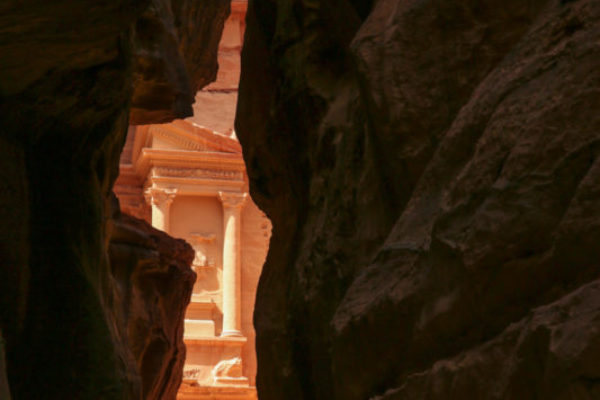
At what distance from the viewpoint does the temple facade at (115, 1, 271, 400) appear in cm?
2330

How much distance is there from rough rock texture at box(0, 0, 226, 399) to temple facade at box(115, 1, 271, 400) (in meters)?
14.9

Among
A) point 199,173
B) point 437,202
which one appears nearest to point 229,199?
point 199,173

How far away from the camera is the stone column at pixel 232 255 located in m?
23.6

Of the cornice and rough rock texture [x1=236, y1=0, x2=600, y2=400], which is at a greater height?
rough rock texture [x1=236, y1=0, x2=600, y2=400]

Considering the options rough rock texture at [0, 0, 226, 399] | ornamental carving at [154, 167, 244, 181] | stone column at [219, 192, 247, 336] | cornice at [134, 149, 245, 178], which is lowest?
stone column at [219, 192, 247, 336]

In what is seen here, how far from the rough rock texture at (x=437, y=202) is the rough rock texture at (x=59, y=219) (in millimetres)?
1275

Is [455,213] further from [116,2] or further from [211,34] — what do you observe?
[211,34]

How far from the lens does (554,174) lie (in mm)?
3986

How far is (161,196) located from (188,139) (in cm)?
160

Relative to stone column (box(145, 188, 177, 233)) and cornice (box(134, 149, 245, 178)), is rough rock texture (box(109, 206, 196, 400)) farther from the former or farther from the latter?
cornice (box(134, 149, 245, 178))

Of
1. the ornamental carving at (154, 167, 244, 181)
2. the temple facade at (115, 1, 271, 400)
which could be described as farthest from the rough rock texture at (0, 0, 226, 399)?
the ornamental carving at (154, 167, 244, 181)

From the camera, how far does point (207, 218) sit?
24.2 meters

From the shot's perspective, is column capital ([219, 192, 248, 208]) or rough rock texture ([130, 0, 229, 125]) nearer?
rough rock texture ([130, 0, 229, 125])

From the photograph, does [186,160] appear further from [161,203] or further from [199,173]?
[161,203]
